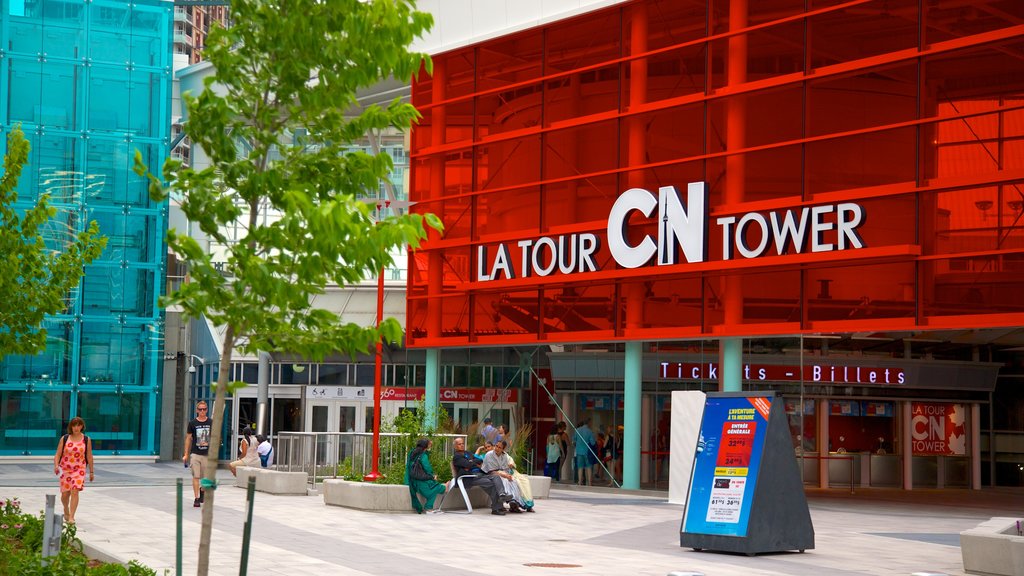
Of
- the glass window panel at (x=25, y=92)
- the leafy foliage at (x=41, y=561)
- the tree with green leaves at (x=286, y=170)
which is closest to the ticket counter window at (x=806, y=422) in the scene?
the leafy foliage at (x=41, y=561)

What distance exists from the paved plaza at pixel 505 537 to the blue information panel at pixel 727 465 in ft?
1.61

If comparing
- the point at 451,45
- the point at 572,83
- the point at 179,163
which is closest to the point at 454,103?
the point at 451,45

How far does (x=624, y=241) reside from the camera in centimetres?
3403

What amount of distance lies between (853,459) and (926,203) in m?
9.94

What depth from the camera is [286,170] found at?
393 inches

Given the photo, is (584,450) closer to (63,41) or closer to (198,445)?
(198,445)

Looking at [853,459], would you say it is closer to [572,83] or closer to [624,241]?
[624,241]

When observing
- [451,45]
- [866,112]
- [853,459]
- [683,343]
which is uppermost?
[451,45]

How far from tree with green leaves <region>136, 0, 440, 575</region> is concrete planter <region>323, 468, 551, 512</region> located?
15.4 metres

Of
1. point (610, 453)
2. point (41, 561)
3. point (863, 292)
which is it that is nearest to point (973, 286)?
point (863, 292)

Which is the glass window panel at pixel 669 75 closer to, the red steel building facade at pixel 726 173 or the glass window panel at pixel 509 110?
the red steel building facade at pixel 726 173

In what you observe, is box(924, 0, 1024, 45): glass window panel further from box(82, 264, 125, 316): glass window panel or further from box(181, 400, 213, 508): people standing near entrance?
box(82, 264, 125, 316): glass window panel

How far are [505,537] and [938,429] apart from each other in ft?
66.8

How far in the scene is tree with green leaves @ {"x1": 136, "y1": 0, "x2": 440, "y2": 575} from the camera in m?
9.33
